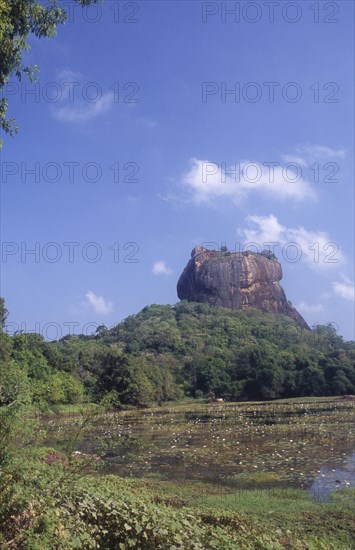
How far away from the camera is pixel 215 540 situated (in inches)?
191

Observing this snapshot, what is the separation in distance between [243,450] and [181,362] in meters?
49.9

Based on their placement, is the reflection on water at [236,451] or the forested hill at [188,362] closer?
the reflection on water at [236,451]

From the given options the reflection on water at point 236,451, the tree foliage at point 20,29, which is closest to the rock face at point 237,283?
the reflection on water at point 236,451

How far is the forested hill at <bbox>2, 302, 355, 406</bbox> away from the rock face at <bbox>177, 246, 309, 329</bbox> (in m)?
19.7

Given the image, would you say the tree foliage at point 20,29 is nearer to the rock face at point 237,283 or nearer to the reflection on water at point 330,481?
the reflection on water at point 330,481

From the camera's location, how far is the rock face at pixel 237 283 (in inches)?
4776

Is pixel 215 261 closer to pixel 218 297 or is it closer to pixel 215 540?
pixel 218 297

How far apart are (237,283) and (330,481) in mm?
107928

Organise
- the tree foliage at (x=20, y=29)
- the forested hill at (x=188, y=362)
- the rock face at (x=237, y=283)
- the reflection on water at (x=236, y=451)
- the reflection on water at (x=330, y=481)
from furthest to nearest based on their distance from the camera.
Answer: the rock face at (x=237, y=283), the forested hill at (x=188, y=362), the reflection on water at (x=236, y=451), the reflection on water at (x=330, y=481), the tree foliage at (x=20, y=29)

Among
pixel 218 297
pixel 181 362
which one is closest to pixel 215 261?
pixel 218 297

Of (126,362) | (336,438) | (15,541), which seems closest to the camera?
(15,541)

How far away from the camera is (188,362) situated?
2699 inches

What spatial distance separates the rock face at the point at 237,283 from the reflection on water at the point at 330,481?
104 m

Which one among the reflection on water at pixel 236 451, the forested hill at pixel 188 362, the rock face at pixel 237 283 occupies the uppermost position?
the rock face at pixel 237 283
